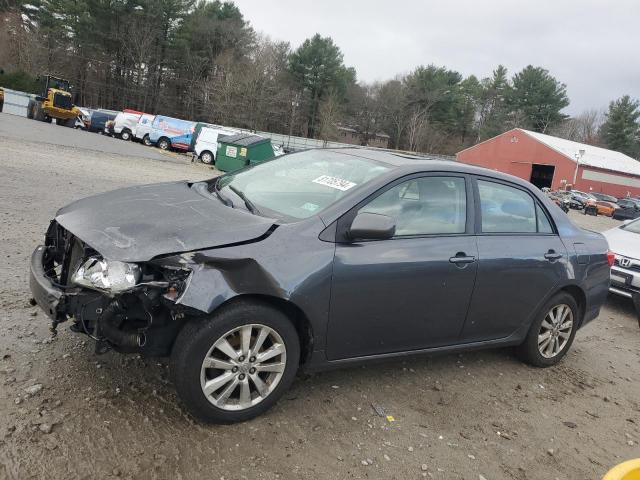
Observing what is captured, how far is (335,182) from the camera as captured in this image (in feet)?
11.8

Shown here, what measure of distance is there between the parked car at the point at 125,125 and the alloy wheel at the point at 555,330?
30.6 metres

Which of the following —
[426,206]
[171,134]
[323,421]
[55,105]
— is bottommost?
[323,421]

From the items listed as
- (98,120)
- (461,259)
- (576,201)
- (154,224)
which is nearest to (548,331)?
(461,259)

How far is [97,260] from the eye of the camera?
2838 mm

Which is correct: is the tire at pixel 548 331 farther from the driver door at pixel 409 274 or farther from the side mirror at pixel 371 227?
the side mirror at pixel 371 227

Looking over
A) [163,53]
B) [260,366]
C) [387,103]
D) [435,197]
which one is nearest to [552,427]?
[435,197]

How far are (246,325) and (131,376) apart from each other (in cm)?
102

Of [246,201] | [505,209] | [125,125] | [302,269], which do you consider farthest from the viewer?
[125,125]

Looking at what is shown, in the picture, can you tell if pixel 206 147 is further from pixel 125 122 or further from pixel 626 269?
pixel 626 269

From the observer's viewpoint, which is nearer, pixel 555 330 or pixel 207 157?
pixel 555 330

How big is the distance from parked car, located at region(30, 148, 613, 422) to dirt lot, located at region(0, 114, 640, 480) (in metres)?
0.28

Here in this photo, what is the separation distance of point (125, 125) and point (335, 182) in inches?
1226

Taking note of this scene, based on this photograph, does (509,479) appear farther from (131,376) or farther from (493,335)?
(131,376)

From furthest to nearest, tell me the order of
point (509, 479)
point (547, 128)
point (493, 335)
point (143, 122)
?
1. point (547, 128)
2. point (143, 122)
3. point (493, 335)
4. point (509, 479)
